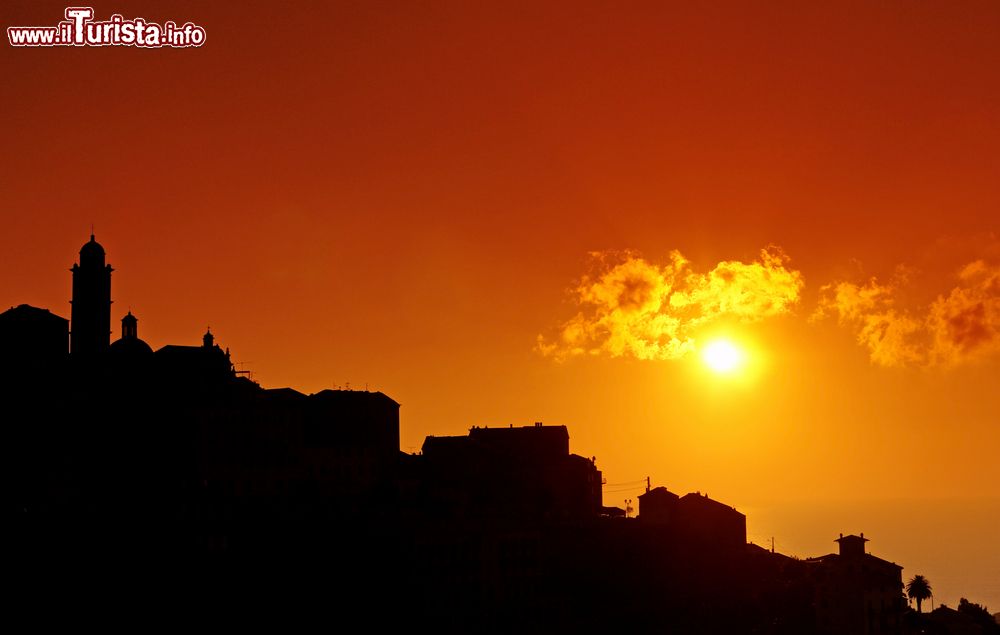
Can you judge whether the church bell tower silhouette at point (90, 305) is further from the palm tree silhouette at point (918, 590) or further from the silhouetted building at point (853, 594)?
the palm tree silhouette at point (918, 590)

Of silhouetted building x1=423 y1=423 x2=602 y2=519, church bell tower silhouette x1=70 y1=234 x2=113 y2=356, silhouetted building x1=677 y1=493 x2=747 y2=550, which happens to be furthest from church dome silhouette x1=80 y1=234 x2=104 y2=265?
silhouetted building x1=677 y1=493 x2=747 y2=550

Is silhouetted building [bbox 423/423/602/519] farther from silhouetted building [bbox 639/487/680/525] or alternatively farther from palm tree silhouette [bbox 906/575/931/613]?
palm tree silhouette [bbox 906/575/931/613]

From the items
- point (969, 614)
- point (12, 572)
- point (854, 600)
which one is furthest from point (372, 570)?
point (969, 614)

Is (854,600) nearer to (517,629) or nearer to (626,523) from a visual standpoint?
(626,523)

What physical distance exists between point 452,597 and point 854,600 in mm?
53167

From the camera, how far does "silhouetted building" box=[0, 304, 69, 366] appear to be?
97.1 meters

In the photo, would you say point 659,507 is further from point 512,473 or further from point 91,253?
point 91,253

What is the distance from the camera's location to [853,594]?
131250 millimetres

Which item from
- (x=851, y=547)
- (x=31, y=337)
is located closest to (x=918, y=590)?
(x=851, y=547)

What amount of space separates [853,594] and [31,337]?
260ft

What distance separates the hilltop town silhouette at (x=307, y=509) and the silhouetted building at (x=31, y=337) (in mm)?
146

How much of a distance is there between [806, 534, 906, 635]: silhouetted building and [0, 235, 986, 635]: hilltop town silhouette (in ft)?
33.4

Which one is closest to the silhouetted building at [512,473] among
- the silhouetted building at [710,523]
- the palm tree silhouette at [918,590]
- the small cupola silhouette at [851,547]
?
the silhouetted building at [710,523]

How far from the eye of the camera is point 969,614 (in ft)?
522
